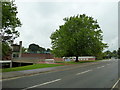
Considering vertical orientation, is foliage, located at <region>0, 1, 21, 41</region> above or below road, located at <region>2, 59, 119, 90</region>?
above

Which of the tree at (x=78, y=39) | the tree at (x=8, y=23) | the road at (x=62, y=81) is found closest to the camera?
the road at (x=62, y=81)

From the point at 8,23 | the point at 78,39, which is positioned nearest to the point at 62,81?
the point at 8,23

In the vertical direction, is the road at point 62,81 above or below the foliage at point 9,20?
below

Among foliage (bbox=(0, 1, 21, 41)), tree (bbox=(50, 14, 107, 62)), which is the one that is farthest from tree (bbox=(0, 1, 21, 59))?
tree (bbox=(50, 14, 107, 62))

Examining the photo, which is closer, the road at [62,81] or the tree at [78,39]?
the road at [62,81]

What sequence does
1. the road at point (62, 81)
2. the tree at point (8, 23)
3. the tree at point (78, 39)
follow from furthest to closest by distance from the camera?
1. the tree at point (78, 39)
2. the tree at point (8, 23)
3. the road at point (62, 81)

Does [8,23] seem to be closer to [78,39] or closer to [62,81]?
[62,81]

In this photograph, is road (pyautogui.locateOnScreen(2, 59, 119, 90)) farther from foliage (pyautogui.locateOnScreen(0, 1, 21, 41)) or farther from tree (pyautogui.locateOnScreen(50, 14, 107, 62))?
tree (pyautogui.locateOnScreen(50, 14, 107, 62))

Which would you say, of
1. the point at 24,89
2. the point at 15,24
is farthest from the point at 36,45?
the point at 24,89

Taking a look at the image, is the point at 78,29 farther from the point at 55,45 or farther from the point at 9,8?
the point at 9,8

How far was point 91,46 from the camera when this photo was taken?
4106 centimetres

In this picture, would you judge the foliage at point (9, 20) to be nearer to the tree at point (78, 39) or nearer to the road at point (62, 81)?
the road at point (62, 81)

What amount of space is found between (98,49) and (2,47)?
104 ft

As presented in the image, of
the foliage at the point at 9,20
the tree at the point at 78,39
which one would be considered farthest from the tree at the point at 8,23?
the tree at the point at 78,39
